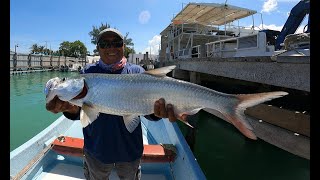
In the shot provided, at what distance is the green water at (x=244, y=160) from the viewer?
22.0 ft

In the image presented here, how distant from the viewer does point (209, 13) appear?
2442 centimetres

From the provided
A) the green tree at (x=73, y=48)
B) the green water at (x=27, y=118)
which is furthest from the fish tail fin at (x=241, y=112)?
the green tree at (x=73, y=48)

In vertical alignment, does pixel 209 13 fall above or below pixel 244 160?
above

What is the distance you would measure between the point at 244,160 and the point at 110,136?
561cm

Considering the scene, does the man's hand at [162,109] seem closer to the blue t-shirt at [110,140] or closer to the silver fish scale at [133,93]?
the silver fish scale at [133,93]

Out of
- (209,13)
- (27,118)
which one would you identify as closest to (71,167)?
(27,118)

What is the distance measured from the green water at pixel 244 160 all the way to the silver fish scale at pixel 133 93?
14.5 ft

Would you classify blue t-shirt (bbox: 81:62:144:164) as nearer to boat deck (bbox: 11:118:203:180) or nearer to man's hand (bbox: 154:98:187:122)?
man's hand (bbox: 154:98:187:122)

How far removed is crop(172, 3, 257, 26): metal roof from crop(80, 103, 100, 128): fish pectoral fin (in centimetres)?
2091

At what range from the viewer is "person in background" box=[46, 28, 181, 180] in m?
2.90

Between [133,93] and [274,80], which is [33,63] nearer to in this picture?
[274,80]

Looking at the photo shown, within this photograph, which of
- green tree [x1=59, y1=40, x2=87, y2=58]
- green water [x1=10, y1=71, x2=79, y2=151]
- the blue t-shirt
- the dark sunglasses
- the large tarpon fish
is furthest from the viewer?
green tree [x1=59, y1=40, x2=87, y2=58]

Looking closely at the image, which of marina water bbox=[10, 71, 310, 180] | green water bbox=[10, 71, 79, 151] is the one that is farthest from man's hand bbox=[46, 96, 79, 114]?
green water bbox=[10, 71, 79, 151]
